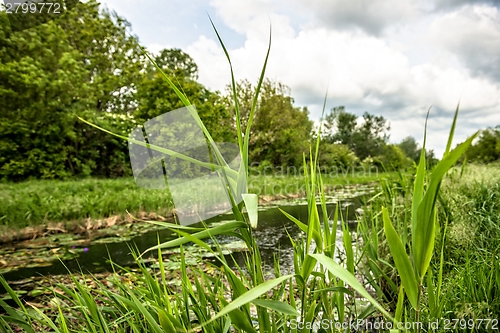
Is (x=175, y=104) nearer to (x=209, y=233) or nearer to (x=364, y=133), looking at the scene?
(x=209, y=233)

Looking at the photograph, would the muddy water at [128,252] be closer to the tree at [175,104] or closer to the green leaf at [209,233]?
the green leaf at [209,233]

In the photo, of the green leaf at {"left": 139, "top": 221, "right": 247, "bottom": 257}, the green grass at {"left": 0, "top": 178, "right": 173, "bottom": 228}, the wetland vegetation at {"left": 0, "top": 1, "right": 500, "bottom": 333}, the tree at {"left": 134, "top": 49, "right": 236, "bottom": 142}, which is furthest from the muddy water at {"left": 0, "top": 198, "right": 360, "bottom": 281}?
the tree at {"left": 134, "top": 49, "right": 236, "bottom": 142}

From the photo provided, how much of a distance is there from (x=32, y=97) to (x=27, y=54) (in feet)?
5.03

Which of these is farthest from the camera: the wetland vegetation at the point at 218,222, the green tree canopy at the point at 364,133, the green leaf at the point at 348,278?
the green tree canopy at the point at 364,133

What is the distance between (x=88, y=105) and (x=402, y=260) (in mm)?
12874

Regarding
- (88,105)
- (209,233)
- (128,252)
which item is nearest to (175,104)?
(88,105)

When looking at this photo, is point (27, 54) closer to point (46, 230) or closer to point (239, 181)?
point (46, 230)

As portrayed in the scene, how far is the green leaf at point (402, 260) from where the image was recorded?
50 centimetres

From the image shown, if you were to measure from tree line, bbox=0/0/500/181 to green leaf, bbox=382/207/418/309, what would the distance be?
274 inches

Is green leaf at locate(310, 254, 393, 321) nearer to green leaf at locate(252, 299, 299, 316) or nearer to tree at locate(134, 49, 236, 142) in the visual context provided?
green leaf at locate(252, 299, 299, 316)

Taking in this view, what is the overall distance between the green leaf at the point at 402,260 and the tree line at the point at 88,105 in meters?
6.95

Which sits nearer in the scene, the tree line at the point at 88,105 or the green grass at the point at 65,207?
the green grass at the point at 65,207

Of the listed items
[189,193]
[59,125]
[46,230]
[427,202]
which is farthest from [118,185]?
[427,202]

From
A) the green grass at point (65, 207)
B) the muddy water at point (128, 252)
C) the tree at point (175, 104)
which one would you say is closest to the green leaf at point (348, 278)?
the muddy water at point (128, 252)
